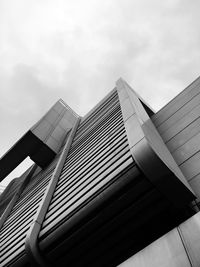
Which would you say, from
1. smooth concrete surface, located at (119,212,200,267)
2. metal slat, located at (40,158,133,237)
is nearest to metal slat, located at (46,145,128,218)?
metal slat, located at (40,158,133,237)

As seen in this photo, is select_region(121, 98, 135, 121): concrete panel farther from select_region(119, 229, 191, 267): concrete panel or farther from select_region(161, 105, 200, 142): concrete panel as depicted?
select_region(119, 229, 191, 267): concrete panel

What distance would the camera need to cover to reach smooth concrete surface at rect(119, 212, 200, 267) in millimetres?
3087

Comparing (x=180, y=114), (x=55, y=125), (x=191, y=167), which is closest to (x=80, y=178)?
(x=191, y=167)

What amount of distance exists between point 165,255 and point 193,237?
1.25ft

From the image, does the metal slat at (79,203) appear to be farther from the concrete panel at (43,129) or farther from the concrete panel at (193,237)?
the concrete panel at (43,129)

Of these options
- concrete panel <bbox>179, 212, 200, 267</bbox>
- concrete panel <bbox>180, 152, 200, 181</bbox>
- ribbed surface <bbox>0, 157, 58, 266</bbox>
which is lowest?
concrete panel <bbox>180, 152, 200, 181</bbox>

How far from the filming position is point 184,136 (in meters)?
7.08

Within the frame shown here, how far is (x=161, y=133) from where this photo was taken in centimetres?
809

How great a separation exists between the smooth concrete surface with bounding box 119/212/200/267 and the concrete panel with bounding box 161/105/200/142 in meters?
4.36

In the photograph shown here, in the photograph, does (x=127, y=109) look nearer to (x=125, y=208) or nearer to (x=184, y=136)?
(x=184, y=136)

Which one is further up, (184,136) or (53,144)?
(53,144)

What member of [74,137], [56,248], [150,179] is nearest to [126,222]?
[150,179]

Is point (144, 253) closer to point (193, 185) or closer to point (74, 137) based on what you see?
point (193, 185)

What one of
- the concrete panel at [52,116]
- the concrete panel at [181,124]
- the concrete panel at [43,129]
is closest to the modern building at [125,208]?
the concrete panel at [181,124]
